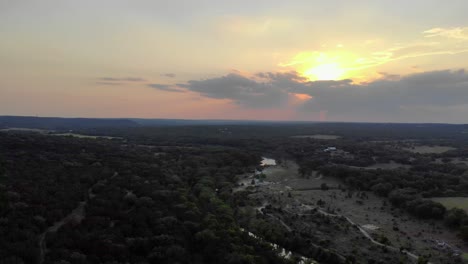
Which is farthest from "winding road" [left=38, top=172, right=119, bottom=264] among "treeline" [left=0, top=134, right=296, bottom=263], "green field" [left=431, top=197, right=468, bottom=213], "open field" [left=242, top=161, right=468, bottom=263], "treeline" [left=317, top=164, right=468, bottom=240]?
"green field" [left=431, top=197, right=468, bottom=213]

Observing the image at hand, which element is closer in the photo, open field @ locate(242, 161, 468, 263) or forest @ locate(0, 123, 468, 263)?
forest @ locate(0, 123, 468, 263)

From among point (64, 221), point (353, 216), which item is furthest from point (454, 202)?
point (64, 221)

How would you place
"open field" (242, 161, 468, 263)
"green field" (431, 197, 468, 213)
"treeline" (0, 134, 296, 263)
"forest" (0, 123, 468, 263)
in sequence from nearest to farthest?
"treeline" (0, 134, 296, 263) < "forest" (0, 123, 468, 263) < "open field" (242, 161, 468, 263) < "green field" (431, 197, 468, 213)

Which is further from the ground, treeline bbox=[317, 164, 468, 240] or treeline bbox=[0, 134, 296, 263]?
treeline bbox=[0, 134, 296, 263]

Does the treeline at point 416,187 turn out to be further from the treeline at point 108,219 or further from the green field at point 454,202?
the treeline at point 108,219

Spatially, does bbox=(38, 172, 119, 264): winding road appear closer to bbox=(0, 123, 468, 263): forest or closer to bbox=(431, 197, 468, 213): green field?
bbox=(0, 123, 468, 263): forest

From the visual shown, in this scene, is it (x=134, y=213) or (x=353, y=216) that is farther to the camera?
(x=353, y=216)

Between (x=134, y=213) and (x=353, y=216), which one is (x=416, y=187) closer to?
(x=353, y=216)

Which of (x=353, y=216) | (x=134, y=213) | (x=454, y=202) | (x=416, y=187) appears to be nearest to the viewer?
(x=134, y=213)
